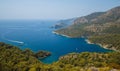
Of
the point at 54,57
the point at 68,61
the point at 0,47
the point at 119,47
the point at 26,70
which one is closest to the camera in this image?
the point at 26,70

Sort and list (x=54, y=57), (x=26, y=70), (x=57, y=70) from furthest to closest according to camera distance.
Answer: (x=54, y=57) → (x=26, y=70) → (x=57, y=70)

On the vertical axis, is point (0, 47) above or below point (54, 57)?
above

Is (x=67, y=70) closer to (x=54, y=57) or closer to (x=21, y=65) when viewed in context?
(x=21, y=65)

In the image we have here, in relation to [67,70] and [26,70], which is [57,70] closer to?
[67,70]

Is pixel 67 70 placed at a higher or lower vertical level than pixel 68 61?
higher

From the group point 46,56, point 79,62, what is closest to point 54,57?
point 46,56

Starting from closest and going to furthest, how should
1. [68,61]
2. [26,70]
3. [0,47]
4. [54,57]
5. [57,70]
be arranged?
[57,70]
[26,70]
[68,61]
[0,47]
[54,57]

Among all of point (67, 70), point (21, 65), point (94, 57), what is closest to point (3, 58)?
point (21, 65)

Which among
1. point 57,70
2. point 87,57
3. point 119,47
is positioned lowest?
point 119,47

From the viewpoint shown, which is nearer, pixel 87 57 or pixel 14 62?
pixel 14 62
